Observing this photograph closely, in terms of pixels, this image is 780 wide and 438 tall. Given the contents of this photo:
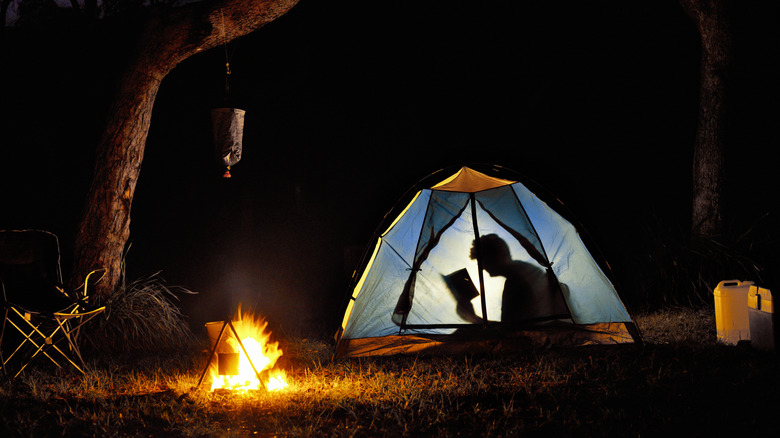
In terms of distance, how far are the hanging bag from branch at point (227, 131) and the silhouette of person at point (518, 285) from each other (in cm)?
217

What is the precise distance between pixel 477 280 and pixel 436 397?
5.96ft

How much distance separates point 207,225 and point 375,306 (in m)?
6.69

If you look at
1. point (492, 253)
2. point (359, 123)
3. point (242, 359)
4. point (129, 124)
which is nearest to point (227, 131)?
point (129, 124)

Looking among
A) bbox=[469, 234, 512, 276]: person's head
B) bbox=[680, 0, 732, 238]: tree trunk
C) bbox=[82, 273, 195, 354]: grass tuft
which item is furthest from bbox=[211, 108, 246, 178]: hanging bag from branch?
bbox=[680, 0, 732, 238]: tree trunk

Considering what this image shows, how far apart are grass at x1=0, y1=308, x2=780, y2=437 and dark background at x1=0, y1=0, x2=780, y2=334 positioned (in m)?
4.26

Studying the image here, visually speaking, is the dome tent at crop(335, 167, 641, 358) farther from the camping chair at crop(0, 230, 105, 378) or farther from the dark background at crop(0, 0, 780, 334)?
the dark background at crop(0, 0, 780, 334)

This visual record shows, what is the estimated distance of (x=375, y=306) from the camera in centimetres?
485

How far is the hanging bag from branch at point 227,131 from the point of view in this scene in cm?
484

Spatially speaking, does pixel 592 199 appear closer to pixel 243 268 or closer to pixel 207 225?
pixel 243 268

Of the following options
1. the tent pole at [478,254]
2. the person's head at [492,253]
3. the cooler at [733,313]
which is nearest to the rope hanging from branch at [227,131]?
the tent pole at [478,254]

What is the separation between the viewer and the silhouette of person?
4.88 m

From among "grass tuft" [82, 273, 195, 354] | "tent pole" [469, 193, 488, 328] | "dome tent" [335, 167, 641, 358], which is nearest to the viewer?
"dome tent" [335, 167, 641, 358]

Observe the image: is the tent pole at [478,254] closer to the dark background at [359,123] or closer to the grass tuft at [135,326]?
the grass tuft at [135,326]

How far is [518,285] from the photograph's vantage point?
496 centimetres
